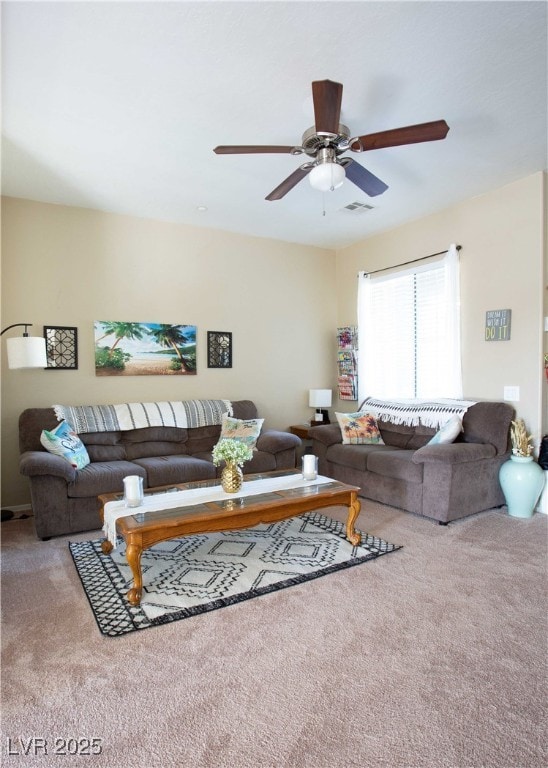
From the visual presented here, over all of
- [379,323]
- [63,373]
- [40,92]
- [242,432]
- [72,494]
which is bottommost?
[72,494]

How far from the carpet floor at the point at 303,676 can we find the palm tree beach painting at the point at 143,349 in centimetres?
228

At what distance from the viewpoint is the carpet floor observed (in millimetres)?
1509

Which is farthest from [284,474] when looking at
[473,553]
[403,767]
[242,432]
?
[403,767]

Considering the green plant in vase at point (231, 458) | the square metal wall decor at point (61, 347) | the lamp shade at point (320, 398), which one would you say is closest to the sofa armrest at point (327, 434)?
the lamp shade at point (320, 398)

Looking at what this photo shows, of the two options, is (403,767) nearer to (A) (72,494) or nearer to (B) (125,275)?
(A) (72,494)

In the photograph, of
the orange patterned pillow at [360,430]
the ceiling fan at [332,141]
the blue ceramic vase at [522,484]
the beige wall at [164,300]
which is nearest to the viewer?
the ceiling fan at [332,141]

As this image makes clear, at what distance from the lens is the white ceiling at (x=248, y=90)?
83.7 inches

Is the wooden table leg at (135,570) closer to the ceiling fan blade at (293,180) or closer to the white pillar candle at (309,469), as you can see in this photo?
the white pillar candle at (309,469)

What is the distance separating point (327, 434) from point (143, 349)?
2147mm

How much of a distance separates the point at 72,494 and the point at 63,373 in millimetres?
1455

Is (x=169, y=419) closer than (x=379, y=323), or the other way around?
(x=169, y=419)

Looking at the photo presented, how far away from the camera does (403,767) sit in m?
1.44

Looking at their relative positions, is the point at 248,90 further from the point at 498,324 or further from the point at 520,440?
the point at 520,440

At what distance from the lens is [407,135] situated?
7.95ft
